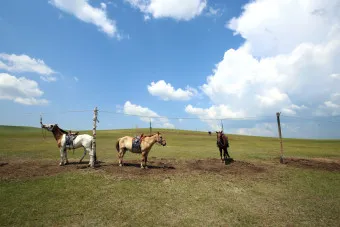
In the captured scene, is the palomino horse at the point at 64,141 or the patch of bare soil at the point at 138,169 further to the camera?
the palomino horse at the point at 64,141

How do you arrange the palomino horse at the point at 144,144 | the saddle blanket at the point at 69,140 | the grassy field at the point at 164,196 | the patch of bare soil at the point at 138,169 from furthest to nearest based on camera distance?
the saddle blanket at the point at 69,140 < the palomino horse at the point at 144,144 < the patch of bare soil at the point at 138,169 < the grassy field at the point at 164,196

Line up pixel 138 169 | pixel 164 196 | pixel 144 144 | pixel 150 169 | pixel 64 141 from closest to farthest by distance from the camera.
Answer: pixel 164 196 < pixel 138 169 < pixel 150 169 < pixel 144 144 < pixel 64 141

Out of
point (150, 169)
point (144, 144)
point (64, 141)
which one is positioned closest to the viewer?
point (150, 169)

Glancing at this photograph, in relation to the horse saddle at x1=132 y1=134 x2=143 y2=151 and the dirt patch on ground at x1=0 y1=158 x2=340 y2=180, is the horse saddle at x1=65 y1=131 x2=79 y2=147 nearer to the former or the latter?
the dirt patch on ground at x1=0 y1=158 x2=340 y2=180

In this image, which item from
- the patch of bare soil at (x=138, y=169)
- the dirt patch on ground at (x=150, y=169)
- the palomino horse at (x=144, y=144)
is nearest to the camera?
the patch of bare soil at (x=138, y=169)

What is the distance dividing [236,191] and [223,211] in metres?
3.12

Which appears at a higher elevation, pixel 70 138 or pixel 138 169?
pixel 70 138

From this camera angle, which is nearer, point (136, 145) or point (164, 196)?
point (164, 196)

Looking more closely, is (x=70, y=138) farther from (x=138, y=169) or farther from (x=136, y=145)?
(x=138, y=169)

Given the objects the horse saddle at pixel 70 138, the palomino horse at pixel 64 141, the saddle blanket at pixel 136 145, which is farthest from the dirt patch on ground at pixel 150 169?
the horse saddle at pixel 70 138

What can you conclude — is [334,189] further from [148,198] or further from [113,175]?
[113,175]

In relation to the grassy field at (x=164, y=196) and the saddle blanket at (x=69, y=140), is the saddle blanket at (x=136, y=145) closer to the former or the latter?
the grassy field at (x=164, y=196)

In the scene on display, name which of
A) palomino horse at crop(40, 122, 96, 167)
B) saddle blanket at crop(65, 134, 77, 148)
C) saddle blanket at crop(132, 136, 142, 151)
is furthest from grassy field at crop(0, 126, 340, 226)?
saddle blanket at crop(65, 134, 77, 148)

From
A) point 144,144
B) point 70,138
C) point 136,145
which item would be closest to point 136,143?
point 136,145
